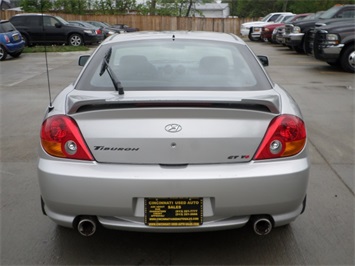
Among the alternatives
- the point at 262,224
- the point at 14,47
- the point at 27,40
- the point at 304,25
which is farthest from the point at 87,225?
the point at 27,40

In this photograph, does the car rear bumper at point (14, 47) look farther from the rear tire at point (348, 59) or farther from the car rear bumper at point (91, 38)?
the rear tire at point (348, 59)

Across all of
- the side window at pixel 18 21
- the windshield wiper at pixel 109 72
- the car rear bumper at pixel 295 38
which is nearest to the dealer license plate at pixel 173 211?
the windshield wiper at pixel 109 72

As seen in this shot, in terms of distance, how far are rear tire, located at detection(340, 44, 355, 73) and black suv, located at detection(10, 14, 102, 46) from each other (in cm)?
1419

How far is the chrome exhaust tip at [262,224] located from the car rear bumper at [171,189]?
5cm

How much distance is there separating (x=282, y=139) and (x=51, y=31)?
21.9 meters

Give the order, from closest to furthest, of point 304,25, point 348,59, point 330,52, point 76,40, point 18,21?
point 330,52 → point 348,59 → point 304,25 → point 18,21 → point 76,40

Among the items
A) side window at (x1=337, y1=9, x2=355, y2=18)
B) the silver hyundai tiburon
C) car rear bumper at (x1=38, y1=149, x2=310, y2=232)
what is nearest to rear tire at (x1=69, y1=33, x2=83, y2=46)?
side window at (x1=337, y1=9, x2=355, y2=18)

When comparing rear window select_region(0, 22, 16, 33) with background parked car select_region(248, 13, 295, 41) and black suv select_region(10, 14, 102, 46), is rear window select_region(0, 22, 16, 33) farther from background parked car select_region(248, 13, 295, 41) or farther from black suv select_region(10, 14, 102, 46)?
background parked car select_region(248, 13, 295, 41)

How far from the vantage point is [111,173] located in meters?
2.73

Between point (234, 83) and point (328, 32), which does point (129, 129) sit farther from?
point (328, 32)

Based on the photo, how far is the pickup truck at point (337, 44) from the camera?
12195 millimetres

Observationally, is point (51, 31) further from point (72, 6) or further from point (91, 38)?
point (72, 6)

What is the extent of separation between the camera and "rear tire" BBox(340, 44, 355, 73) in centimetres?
1243

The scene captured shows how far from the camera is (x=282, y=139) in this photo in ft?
9.37
